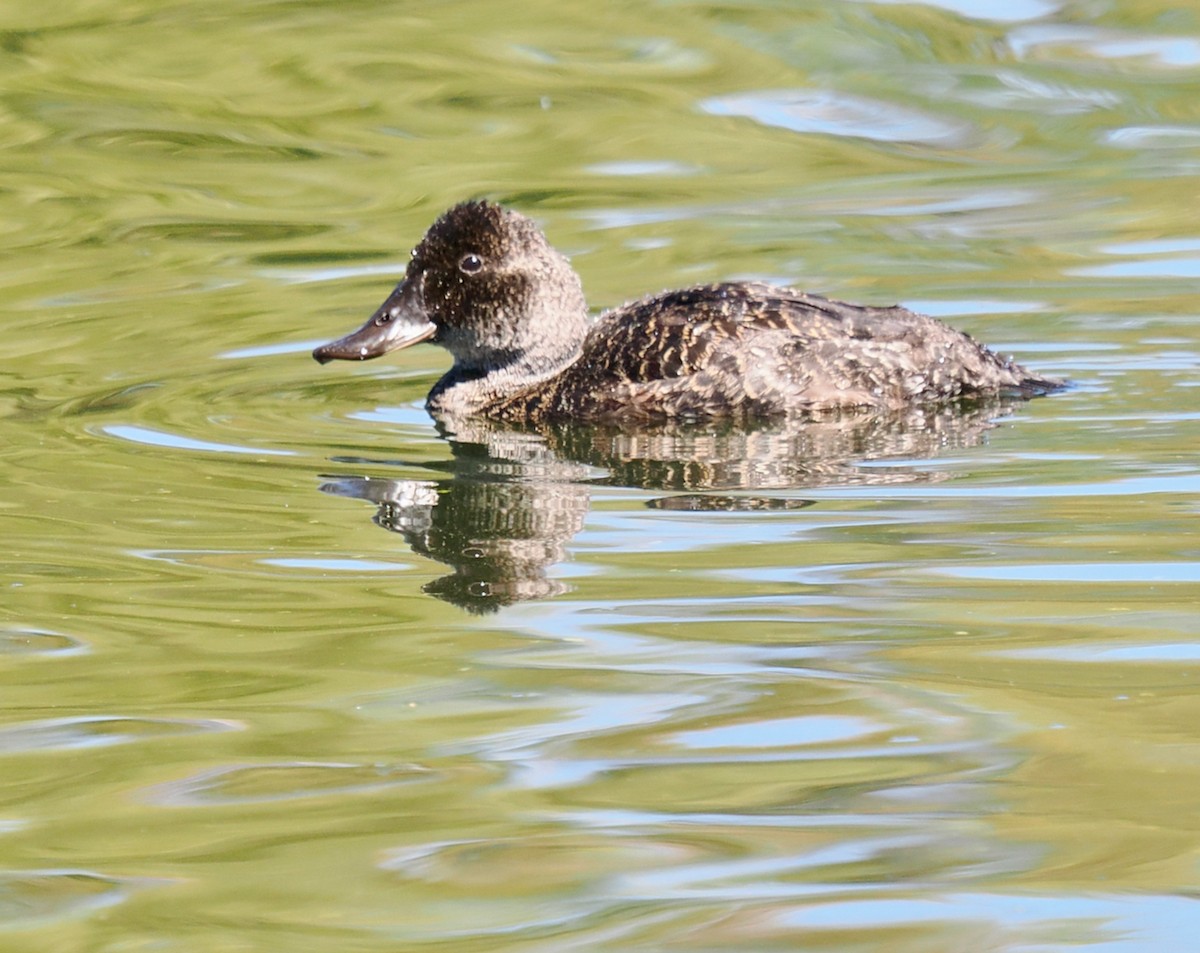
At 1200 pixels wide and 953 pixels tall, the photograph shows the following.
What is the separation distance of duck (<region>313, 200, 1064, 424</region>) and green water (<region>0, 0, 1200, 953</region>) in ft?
0.63

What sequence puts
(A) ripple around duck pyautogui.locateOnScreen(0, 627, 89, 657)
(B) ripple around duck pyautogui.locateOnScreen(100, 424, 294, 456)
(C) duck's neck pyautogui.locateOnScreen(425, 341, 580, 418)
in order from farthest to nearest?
(C) duck's neck pyautogui.locateOnScreen(425, 341, 580, 418), (B) ripple around duck pyautogui.locateOnScreen(100, 424, 294, 456), (A) ripple around duck pyautogui.locateOnScreen(0, 627, 89, 657)

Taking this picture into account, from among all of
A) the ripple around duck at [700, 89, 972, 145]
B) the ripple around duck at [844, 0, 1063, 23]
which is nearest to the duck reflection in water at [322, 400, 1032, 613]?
the ripple around duck at [700, 89, 972, 145]

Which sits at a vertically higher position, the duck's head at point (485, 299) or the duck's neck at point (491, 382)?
the duck's head at point (485, 299)

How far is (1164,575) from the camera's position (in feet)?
18.0

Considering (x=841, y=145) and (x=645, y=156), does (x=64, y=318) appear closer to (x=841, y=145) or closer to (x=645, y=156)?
(x=645, y=156)

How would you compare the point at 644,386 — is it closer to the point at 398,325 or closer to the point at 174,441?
the point at 398,325

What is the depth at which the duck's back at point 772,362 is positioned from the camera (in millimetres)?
7766

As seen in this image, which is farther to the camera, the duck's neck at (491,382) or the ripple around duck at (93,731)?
the duck's neck at (491,382)

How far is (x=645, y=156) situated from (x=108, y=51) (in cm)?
325

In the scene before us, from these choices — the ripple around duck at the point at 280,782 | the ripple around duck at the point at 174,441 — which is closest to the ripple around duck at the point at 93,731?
the ripple around duck at the point at 280,782

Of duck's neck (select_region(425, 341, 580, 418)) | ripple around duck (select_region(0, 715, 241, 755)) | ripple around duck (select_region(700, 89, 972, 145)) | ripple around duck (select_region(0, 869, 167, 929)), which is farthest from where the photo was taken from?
ripple around duck (select_region(700, 89, 972, 145))

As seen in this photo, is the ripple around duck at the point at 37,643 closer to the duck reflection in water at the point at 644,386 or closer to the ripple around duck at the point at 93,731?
the ripple around duck at the point at 93,731

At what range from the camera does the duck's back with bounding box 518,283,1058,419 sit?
25.5 ft

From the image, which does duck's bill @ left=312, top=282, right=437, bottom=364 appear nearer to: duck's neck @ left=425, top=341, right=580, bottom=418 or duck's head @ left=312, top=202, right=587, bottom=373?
duck's head @ left=312, top=202, right=587, bottom=373
